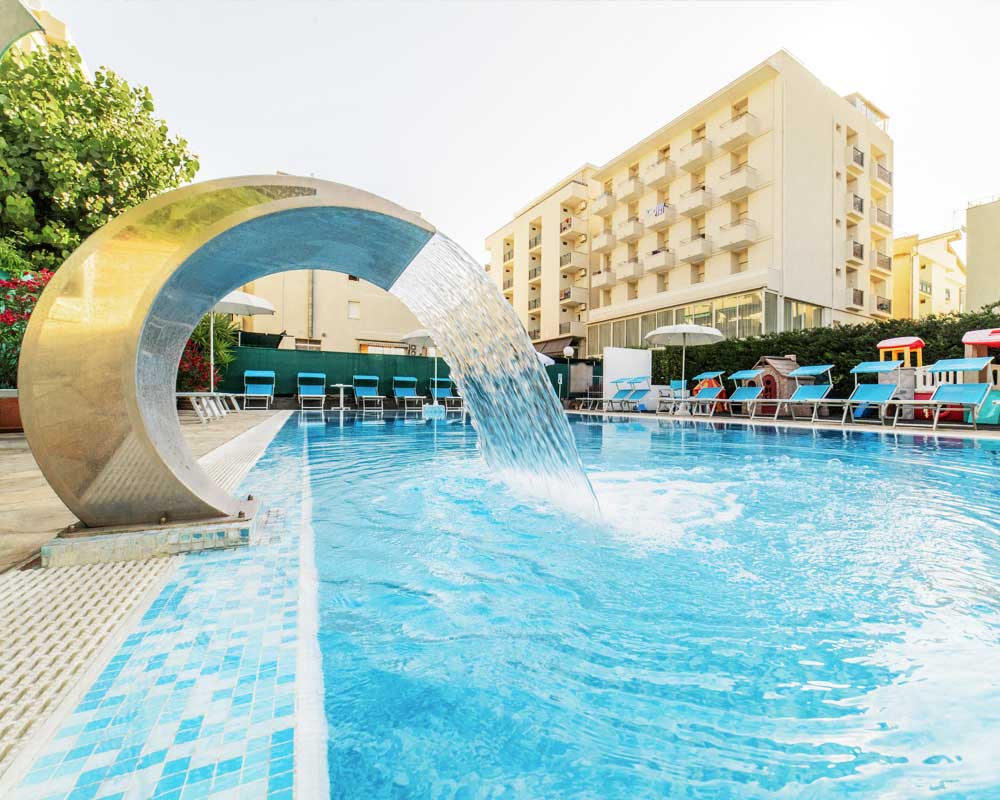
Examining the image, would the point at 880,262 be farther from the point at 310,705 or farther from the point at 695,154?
the point at 310,705

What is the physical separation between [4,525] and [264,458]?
274cm

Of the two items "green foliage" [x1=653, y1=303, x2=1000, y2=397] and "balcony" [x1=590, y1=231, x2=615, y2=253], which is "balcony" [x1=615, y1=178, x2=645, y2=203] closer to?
"balcony" [x1=590, y1=231, x2=615, y2=253]

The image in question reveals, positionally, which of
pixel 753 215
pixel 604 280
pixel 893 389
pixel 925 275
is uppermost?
pixel 925 275

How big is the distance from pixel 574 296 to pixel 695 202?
10.1m

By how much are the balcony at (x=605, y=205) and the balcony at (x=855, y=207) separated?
11542mm

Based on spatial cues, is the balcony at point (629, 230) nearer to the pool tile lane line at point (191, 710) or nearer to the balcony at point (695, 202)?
the balcony at point (695, 202)

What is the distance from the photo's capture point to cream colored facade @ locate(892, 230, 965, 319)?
104 feet

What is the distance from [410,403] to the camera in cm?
1734

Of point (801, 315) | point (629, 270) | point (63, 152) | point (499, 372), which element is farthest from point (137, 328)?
point (629, 270)

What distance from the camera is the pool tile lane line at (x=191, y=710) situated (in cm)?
90

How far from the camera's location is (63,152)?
38.7 feet

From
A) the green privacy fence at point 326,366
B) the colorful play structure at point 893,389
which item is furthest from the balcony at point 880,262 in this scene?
the green privacy fence at point 326,366

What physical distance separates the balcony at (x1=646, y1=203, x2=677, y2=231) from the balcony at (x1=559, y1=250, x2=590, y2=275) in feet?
21.2

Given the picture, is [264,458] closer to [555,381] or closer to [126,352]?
[126,352]
